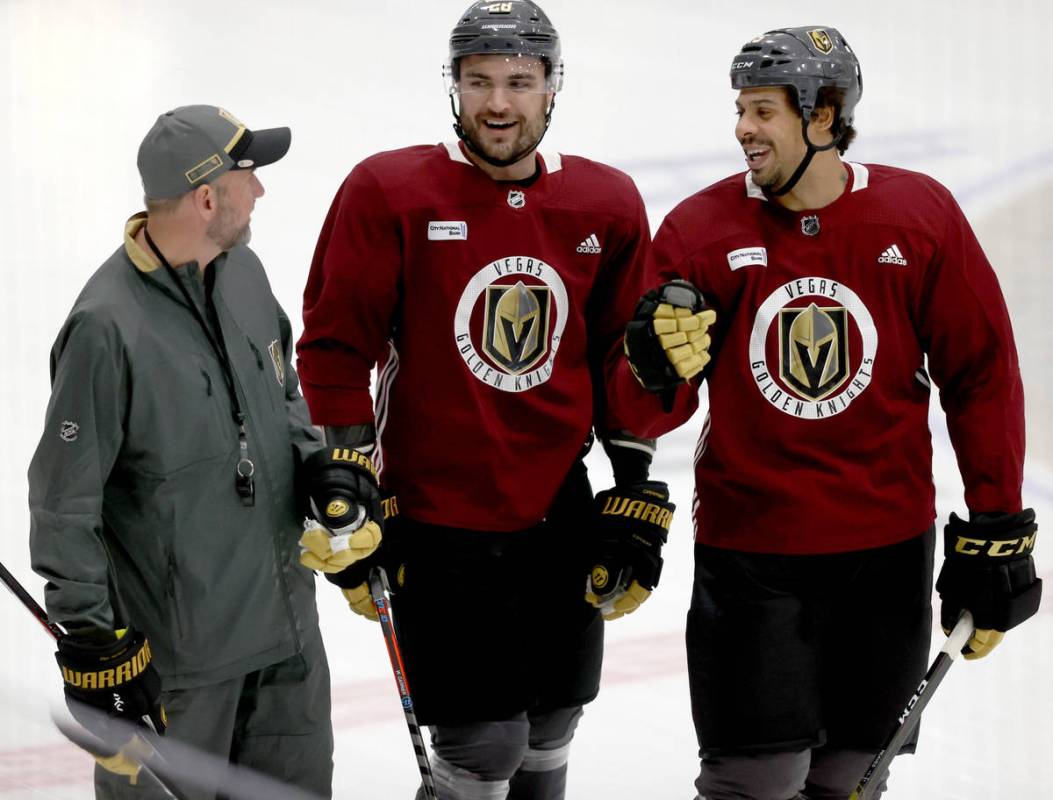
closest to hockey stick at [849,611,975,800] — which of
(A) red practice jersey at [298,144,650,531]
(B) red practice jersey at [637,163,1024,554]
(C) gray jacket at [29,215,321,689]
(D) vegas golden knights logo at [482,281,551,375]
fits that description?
(B) red practice jersey at [637,163,1024,554]

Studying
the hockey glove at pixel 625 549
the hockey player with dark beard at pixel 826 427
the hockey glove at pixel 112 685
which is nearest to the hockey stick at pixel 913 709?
the hockey player with dark beard at pixel 826 427

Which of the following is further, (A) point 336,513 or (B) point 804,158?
(B) point 804,158

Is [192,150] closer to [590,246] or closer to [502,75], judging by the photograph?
[502,75]

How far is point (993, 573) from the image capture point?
106 inches

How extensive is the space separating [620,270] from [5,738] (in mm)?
1541

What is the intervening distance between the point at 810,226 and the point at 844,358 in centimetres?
22

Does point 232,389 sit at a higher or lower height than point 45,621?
higher

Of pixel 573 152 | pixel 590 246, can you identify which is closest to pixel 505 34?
pixel 590 246

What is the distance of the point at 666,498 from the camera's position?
2.87 meters

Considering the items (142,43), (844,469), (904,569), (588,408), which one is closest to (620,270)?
(588,408)

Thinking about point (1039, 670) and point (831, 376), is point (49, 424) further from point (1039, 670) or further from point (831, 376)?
point (1039, 670)

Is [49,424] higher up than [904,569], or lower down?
higher up

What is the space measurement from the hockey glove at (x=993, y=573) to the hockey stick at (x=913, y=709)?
42mm

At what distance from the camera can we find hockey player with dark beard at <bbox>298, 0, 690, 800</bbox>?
8.95ft
